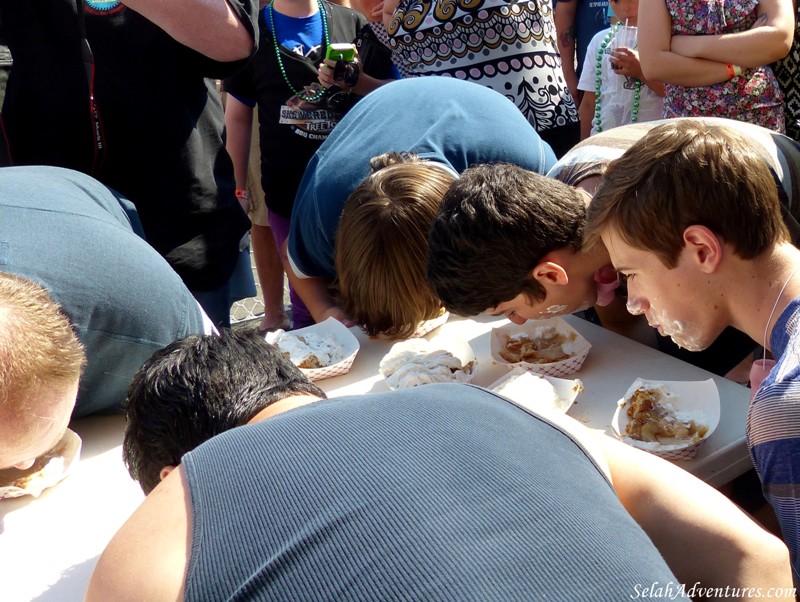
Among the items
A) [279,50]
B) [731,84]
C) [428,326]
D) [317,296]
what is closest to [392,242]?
[428,326]

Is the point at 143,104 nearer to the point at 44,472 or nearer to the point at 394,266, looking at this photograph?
the point at 394,266

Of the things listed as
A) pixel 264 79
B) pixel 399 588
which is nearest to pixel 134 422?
pixel 399 588

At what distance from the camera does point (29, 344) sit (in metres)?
1.41

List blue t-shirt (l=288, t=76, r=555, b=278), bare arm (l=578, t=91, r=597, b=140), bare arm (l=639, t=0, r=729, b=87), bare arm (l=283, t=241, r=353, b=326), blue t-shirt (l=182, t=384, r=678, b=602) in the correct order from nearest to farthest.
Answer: blue t-shirt (l=182, t=384, r=678, b=602), blue t-shirt (l=288, t=76, r=555, b=278), bare arm (l=283, t=241, r=353, b=326), bare arm (l=639, t=0, r=729, b=87), bare arm (l=578, t=91, r=597, b=140)

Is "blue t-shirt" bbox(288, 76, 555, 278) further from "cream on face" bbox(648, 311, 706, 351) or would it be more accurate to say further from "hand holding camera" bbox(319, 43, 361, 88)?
"cream on face" bbox(648, 311, 706, 351)

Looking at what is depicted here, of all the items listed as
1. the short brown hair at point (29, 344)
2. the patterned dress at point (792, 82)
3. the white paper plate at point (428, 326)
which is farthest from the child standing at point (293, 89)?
the short brown hair at point (29, 344)

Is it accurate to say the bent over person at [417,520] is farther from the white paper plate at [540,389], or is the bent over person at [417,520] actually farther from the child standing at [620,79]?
the child standing at [620,79]

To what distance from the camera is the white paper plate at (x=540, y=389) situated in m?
1.79

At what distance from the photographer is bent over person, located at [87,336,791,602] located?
35.2 inches

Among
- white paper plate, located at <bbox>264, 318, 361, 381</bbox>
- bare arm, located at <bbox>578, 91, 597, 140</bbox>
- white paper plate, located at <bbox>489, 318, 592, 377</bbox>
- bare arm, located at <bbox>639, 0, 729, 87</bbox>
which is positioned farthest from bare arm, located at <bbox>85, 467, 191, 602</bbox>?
bare arm, located at <bbox>578, 91, 597, 140</bbox>

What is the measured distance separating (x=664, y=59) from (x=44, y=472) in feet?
8.42

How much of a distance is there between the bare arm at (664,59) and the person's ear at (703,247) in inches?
65.4

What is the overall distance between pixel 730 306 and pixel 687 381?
0.36 m

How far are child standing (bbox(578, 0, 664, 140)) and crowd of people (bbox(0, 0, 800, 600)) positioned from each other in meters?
0.02
